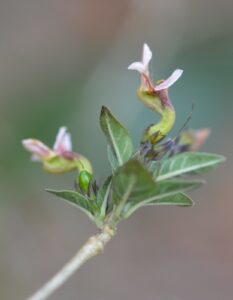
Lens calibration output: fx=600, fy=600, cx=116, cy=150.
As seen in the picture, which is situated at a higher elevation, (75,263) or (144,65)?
(144,65)

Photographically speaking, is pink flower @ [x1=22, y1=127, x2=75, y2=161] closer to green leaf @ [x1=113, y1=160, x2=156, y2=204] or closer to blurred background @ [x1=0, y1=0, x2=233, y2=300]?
green leaf @ [x1=113, y1=160, x2=156, y2=204]

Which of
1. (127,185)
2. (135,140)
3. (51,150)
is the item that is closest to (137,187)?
(127,185)

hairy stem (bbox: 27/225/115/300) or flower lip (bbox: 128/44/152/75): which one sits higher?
flower lip (bbox: 128/44/152/75)

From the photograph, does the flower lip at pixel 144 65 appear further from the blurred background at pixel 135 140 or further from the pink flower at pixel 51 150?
the blurred background at pixel 135 140

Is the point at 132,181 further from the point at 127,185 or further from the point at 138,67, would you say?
the point at 138,67

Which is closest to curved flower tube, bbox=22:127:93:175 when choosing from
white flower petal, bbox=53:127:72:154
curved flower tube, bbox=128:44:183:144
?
white flower petal, bbox=53:127:72:154

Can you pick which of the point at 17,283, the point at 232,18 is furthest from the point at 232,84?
the point at 17,283
